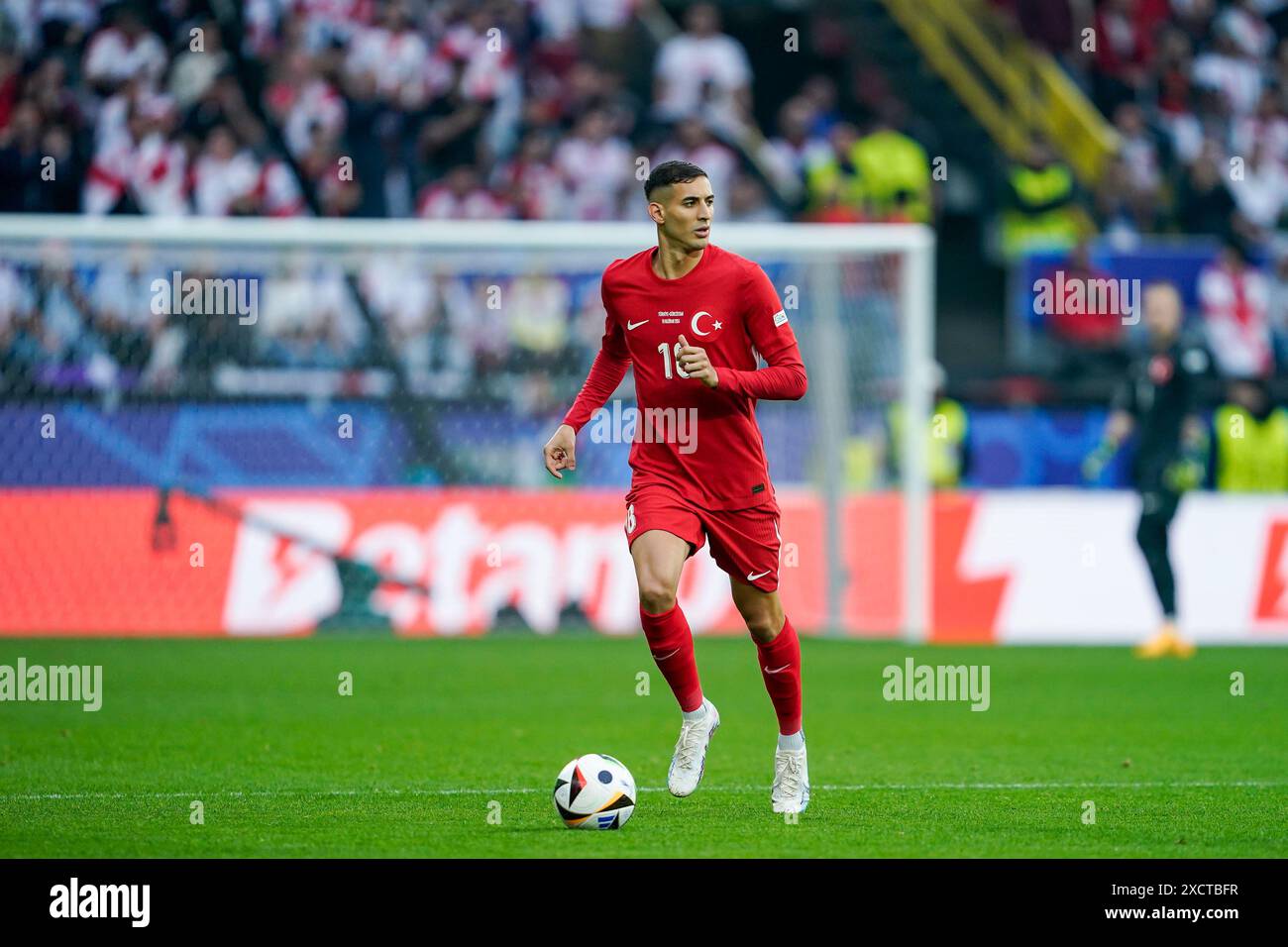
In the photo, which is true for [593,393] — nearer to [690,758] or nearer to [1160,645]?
[690,758]

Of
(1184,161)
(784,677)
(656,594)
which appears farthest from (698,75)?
(656,594)

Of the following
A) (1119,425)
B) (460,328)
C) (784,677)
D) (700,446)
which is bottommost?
(784,677)

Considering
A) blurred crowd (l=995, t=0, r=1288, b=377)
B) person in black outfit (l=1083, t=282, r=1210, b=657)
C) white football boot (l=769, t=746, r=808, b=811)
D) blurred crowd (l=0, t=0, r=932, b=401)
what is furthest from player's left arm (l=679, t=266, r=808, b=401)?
blurred crowd (l=995, t=0, r=1288, b=377)

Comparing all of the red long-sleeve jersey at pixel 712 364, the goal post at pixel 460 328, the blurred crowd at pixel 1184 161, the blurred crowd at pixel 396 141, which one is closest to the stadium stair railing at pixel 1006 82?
the blurred crowd at pixel 1184 161

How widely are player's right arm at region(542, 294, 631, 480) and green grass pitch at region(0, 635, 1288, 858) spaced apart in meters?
1.32

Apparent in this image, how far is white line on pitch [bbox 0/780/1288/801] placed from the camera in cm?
789

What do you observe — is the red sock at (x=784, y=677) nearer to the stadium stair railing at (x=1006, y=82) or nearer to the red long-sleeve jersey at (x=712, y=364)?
the red long-sleeve jersey at (x=712, y=364)

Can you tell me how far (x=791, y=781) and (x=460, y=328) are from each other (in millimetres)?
9800

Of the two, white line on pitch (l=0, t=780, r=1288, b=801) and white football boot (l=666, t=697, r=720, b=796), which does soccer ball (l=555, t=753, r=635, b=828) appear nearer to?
white football boot (l=666, t=697, r=720, b=796)

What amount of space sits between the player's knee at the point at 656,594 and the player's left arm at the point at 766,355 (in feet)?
2.41

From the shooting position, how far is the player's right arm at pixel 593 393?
25.6 feet

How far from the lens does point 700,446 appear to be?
25.0 feet

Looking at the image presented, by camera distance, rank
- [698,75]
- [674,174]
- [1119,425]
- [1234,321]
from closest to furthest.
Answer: [674,174] → [1119,425] → [1234,321] → [698,75]
